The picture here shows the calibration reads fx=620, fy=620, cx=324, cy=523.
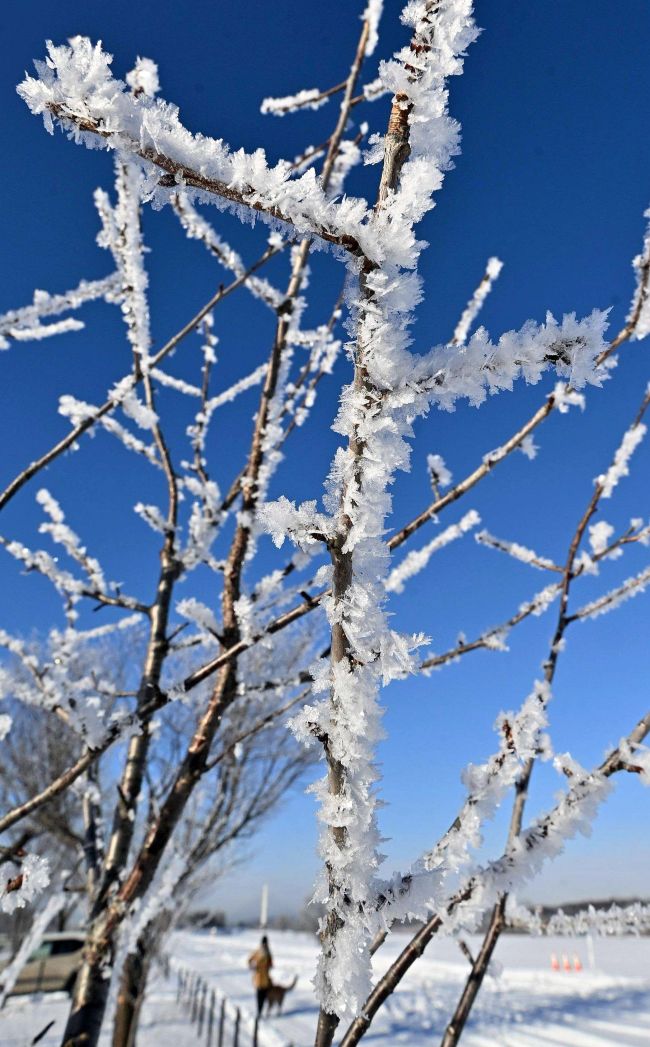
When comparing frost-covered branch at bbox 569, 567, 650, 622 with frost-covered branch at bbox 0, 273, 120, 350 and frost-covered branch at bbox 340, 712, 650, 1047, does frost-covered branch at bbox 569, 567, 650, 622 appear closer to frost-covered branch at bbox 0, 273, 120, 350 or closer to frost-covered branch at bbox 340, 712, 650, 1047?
frost-covered branch at bbox 340, 712, 650, 1047

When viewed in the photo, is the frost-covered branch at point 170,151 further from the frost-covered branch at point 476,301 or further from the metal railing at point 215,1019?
the metal railing at point 215,1019

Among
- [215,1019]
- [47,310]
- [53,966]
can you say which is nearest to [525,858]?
[47,310]

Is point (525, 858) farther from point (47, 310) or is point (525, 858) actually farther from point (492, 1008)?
point (492, 1008)

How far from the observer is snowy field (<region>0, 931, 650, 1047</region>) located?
397 inches

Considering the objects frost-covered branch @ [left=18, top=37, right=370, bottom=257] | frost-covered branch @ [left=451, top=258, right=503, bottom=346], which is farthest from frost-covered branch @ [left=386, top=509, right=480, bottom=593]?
frost-covered branch @ [left=18, top=37, right=370, bottom=257]

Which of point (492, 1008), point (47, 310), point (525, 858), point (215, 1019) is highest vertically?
point (47, 310)

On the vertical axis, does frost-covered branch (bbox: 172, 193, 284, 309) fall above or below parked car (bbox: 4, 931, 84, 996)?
above

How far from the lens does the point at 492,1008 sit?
1212cm

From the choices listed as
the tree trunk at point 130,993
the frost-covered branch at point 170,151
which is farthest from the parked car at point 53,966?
the frost-covered branch at point 170,151

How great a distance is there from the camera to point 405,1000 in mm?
13984

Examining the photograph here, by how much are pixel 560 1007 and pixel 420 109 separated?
1547 centimetres

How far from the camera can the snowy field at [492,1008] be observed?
10.1 metres

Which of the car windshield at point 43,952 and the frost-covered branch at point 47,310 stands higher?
the frost-covered branch at point 47,310

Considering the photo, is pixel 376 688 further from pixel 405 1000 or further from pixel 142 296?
pixel 405 1000
